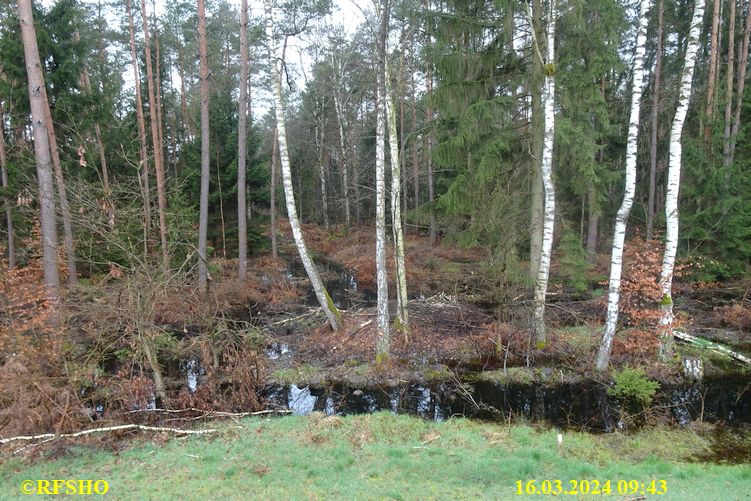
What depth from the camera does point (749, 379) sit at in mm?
9344

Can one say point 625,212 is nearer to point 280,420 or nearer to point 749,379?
point 749,379

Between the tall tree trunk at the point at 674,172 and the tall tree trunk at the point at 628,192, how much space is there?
70cm

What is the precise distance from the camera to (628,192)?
8.77m

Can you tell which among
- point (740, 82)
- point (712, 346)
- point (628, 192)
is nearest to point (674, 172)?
point (628, 192)

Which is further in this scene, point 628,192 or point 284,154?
point 284,154

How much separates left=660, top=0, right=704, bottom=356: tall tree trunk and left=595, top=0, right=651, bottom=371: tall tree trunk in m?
0.70

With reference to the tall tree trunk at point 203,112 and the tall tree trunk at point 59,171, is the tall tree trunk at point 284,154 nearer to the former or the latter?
the tall tree trunk at point 203,112

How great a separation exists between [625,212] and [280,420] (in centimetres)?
811

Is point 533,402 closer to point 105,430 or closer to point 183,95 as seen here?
point 105,430

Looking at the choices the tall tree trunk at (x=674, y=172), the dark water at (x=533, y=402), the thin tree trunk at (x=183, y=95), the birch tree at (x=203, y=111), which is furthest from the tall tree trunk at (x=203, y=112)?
the tall tree trunk at (x=674, y=172)

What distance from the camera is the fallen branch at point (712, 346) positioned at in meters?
10.1
